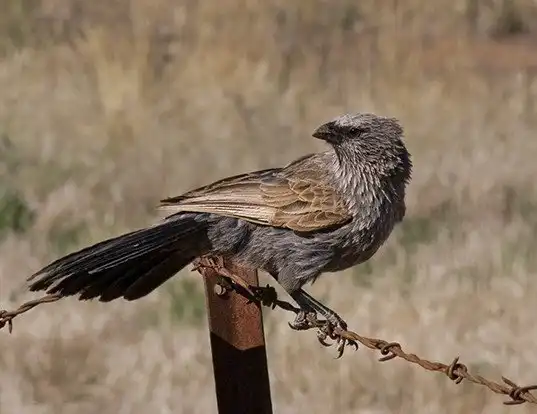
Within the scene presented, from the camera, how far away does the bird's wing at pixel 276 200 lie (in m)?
4.55

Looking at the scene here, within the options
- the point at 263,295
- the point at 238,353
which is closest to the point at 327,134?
the point at 263,295

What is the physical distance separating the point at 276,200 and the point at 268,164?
688 centimetres

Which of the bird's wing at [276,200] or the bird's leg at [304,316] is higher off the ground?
the bird's wing at [276,200]

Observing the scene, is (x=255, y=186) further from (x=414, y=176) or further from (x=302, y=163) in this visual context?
(x=414, y=176)

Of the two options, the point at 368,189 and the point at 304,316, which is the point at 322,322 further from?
the point at 368,189

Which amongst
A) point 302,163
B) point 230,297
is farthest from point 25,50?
point 230,297

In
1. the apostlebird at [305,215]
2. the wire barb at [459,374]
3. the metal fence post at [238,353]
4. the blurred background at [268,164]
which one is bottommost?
the wire barb at [459,374]

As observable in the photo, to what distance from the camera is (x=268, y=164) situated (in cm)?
1159

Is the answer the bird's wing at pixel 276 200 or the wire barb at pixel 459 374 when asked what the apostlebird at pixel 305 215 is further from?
the wire barb at pixel 459 374

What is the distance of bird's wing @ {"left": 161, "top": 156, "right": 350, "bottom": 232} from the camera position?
4.55 meters

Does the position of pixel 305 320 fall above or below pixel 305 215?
below

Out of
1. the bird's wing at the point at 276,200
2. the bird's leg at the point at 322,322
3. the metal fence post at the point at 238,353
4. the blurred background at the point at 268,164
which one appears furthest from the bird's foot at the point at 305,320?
the blurred background at the point at 268,164

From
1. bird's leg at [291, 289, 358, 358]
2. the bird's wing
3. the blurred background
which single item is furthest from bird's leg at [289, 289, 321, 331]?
the blurred background

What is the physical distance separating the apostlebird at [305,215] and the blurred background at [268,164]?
284cm
